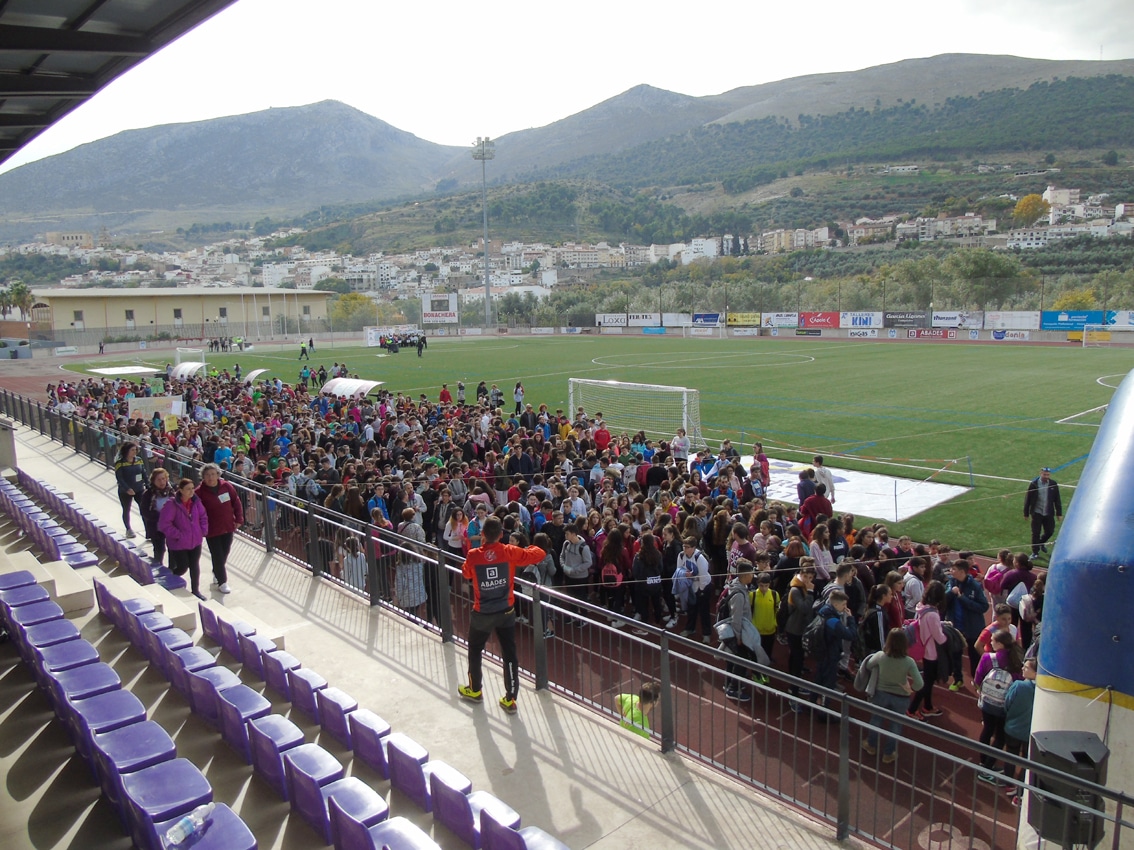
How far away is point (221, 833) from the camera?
3.86 m

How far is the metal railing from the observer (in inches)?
181

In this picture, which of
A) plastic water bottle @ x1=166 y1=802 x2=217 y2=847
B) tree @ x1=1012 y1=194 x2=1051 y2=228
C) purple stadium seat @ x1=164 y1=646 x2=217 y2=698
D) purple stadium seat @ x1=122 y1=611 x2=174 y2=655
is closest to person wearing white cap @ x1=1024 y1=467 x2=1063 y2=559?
purple stadium seat @ x1=164 y1=646 x2=217 y2=698

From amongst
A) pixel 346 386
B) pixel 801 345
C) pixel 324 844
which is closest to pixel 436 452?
pixel 324 844

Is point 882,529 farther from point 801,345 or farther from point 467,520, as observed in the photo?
point 801,345

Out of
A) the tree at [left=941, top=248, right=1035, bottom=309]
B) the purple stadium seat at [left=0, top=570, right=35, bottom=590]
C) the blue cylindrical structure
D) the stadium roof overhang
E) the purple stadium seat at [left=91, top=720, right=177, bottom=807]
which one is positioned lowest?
the purple stadium seat at [left=91, top=720, right=177, bottom=807]

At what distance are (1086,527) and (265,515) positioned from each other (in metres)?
10.0

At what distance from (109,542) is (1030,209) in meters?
176

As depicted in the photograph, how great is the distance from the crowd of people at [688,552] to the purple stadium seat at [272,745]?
1837mm

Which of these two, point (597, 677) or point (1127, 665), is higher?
point (1127, 665)

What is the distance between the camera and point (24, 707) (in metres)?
6.10

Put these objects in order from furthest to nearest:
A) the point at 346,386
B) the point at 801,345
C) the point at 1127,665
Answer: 1. the point at 801,345
2. the point at 346,386
3. the point at 1127,665

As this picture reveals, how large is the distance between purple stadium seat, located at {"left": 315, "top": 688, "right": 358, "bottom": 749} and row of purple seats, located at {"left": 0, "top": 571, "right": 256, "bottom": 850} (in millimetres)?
1212

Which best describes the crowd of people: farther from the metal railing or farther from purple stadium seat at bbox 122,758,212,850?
purple stadium seat at bbox 122,758,212,850

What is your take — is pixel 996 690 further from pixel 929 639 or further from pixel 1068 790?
pixel 1068 790
